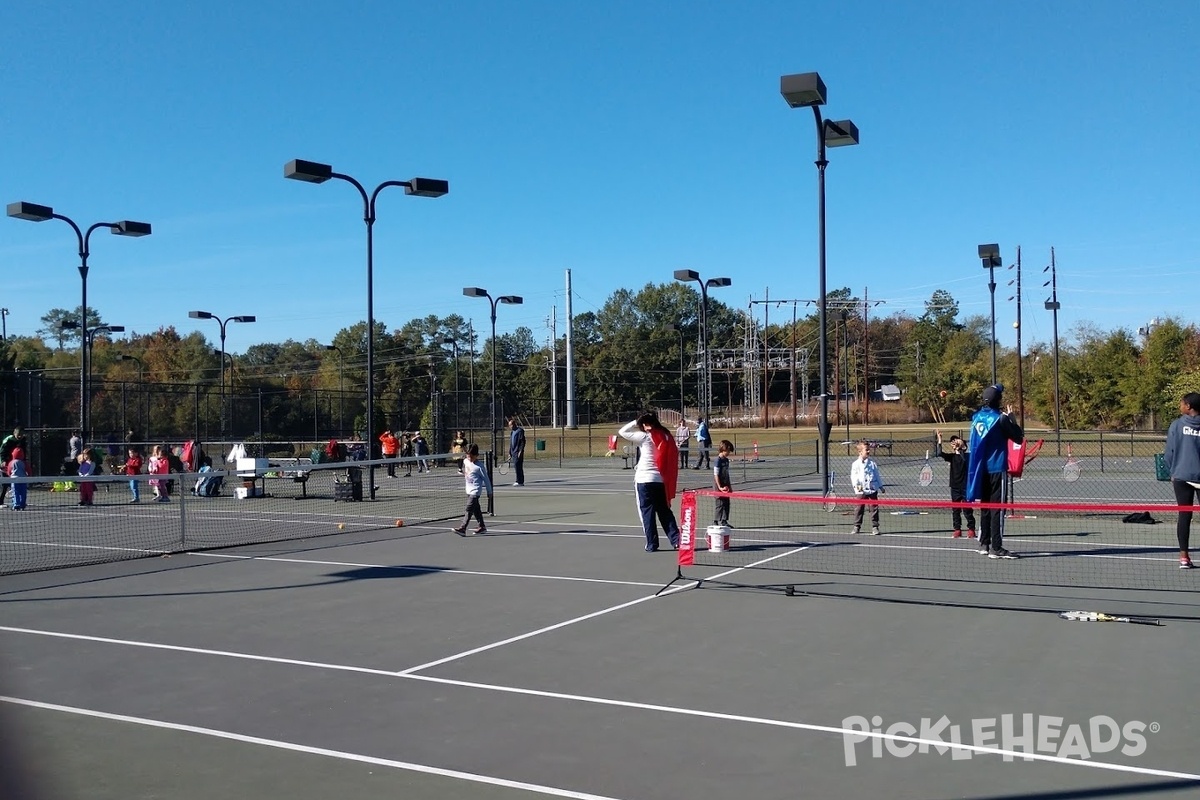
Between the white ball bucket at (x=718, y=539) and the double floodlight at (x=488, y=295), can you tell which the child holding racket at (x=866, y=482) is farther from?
the double floodlight at (x=488, y=295)

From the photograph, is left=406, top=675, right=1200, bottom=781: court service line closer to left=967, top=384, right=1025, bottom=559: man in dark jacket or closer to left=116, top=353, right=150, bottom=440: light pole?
left=967, top=384, right=1025, bottom=559: man in dark jacket

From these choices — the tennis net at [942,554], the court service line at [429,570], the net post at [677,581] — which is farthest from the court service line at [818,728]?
the tennis net at [942,554]

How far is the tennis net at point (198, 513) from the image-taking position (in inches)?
602

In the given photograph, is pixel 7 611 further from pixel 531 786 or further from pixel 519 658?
pixel 531 786

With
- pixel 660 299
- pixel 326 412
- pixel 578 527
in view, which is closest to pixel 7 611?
pixel 578 527

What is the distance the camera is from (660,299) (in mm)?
130750

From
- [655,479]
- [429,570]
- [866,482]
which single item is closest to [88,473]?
[429,570]

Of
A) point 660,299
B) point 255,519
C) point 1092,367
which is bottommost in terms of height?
point 255,519

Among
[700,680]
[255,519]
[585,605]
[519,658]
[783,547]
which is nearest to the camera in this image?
[700,680]

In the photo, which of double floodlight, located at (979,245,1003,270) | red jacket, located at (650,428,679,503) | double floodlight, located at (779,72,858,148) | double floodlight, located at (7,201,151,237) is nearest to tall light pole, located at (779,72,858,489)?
double floodlight, located at (779,72,858,148)

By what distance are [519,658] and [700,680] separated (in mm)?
1489

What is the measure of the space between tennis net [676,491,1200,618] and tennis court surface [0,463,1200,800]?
16cm

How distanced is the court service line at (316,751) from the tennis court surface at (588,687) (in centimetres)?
2

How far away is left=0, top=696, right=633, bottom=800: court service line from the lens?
512 cm
